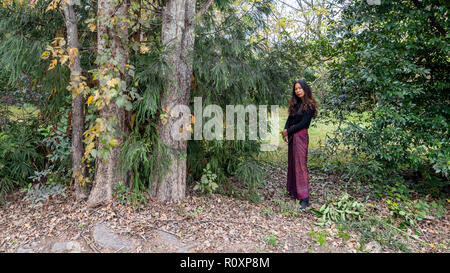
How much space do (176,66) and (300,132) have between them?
188 cm

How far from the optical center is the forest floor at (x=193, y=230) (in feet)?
10.0

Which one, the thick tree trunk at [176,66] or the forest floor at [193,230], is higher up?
the thick tree trunk at [176,66]

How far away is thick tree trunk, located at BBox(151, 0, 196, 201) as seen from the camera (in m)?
3.56

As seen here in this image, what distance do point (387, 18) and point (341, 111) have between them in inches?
60.7

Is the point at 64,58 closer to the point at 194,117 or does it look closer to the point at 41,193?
the point at 194,117

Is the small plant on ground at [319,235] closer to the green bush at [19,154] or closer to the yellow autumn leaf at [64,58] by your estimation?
the yellow autumn leaf at [64,58]

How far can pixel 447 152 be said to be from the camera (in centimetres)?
384

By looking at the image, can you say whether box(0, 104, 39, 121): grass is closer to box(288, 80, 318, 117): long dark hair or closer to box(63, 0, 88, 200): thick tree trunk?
box(63, 0, 88, 200): thick tree trunk

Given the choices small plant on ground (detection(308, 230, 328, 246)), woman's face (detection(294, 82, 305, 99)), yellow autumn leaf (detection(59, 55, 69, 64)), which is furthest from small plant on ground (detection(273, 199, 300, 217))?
yellow autumn leaf (detection(59, 55, 69, 64))

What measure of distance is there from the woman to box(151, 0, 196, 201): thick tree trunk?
4.82ft

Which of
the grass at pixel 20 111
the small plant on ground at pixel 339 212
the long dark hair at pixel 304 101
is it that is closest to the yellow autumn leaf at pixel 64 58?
the grass at pixel 20 111

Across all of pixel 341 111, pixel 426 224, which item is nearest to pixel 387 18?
pixel 341 111

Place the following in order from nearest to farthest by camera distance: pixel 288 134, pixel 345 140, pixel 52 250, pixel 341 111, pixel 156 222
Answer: pixel 52 250
pixel 156 222
pixel 288 134
pixel 345 140
pixel 341 111
